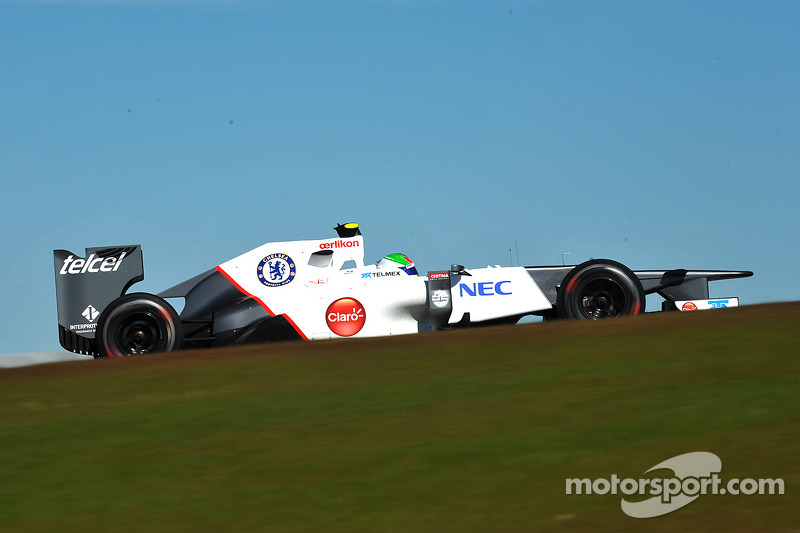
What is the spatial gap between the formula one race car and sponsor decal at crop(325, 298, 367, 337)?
0.04 feet

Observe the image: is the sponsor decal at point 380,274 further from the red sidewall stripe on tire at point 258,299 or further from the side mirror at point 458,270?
the red sidewall stripe on tire at point 258,299

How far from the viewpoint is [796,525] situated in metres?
4.29

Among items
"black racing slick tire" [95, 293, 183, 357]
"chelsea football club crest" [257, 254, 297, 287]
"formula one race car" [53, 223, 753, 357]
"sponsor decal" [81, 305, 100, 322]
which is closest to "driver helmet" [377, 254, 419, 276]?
"formula one race car" [53, 223, 753, 357]

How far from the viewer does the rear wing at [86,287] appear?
42.1ft

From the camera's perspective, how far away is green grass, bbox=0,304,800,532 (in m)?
4.84

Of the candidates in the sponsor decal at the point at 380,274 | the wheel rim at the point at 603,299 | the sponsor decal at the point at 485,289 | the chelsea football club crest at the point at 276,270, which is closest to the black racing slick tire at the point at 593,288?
the wheel rim at the point at 603,299

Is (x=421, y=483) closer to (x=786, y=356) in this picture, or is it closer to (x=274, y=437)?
(x=274, y=437)

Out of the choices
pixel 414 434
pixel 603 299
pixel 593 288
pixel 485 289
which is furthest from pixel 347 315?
pixel 414 434

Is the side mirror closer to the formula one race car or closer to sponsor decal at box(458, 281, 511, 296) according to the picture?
the formula one race car

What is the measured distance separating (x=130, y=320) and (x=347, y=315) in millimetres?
2939

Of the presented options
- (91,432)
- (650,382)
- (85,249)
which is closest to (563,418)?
(650,382)

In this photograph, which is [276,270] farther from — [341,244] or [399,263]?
[399,263]

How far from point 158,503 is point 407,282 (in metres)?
7.46

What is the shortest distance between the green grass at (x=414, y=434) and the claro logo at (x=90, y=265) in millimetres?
3184
